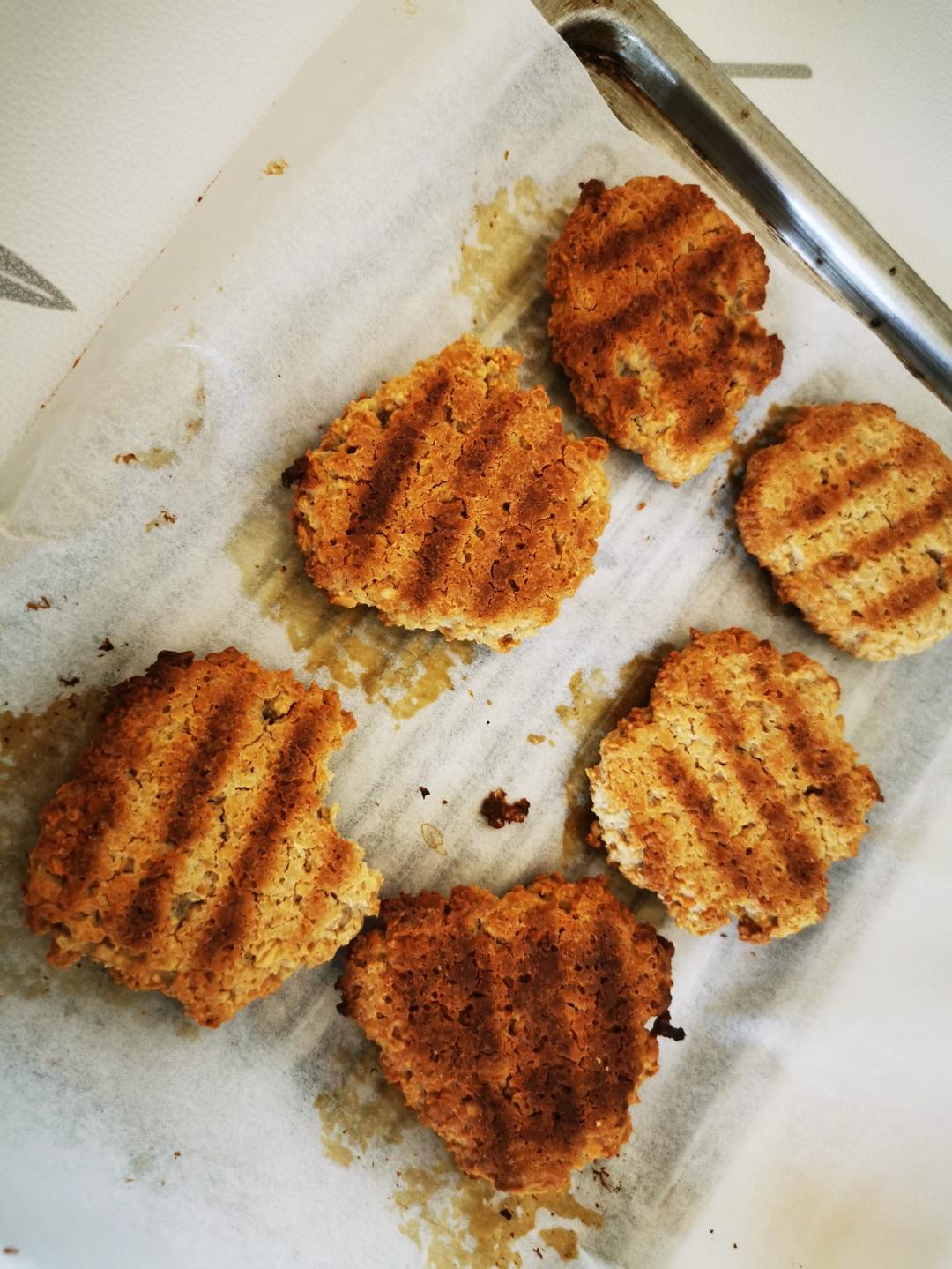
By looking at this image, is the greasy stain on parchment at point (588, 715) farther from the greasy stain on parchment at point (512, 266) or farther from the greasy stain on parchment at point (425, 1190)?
the greasy stain on parchment at point (512, 266)

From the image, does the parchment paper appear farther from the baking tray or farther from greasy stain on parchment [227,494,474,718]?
the baking tray

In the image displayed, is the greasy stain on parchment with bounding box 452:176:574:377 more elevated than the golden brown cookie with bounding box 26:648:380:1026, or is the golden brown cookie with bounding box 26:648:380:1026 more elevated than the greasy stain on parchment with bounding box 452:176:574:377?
the greasy stain on parchment with bounding box 452:176:574:377

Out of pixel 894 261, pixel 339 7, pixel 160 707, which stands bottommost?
pixel 160 707

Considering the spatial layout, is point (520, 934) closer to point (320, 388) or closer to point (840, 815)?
point (840, 815)

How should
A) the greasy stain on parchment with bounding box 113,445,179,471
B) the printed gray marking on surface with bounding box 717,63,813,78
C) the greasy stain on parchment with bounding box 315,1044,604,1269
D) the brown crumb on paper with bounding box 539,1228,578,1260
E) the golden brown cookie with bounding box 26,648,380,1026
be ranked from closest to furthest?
the golden brown cookie with bounding box 26,648,380,1026 → the greasy stain on parchment with bounding box 113,445,179,471 → the greasy stain on parchment with bounding box 315,1044,604,1269 → the brown crumb on paper with bounding box 539,1228,578,1260 → the printed gray marking on surface with bounding box 717,63,813,78

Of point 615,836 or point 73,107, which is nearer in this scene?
point 73,107

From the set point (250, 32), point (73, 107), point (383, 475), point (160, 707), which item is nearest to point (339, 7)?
point (250, 32)

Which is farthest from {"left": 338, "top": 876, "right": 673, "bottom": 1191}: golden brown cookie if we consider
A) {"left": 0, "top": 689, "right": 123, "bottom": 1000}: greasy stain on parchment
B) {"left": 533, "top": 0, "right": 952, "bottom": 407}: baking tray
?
{"left": 533, "top": 0, "right": 952, "bottom": 407}: baking tray
